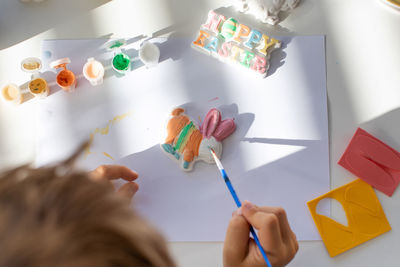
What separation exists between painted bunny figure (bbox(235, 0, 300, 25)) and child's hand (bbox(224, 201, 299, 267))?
400mm

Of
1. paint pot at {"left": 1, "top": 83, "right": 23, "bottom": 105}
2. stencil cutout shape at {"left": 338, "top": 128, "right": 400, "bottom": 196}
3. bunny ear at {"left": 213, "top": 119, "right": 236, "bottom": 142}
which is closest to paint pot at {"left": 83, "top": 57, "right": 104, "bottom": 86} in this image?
paint pot at {"left": 1, "top": 83, "right": 23, "bottom": 105}

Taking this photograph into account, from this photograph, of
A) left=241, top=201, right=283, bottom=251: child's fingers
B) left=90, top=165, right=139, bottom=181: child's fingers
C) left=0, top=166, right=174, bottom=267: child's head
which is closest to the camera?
A: left=0, top=166, right=174, bottom=267: child's head

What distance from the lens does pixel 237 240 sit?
0.60 m

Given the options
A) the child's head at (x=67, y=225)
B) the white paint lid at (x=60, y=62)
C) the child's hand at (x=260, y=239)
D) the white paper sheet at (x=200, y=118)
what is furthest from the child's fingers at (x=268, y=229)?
the white paint lid at (x=60, y=62)

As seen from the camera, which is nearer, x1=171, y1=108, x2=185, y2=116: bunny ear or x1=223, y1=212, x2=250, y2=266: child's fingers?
x1=223, y1=212, x2=250, y2=266: child's fingers

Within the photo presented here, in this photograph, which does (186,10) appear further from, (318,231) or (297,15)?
(318,231)

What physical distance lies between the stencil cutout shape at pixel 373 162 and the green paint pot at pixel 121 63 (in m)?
0.47

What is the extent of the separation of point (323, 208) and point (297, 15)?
40 cm

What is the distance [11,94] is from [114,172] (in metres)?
0.27

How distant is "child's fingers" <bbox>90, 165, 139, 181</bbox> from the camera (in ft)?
2.28

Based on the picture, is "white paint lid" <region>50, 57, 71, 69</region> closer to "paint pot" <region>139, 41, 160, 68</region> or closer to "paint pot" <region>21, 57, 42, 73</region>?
"paint pot" <region>21, 57, 42, 73</region>

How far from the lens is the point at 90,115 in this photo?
0.77 meters

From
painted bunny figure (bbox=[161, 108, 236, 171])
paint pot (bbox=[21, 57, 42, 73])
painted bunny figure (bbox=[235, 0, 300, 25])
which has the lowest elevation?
painted bunny figure (bbox=[161, 108, 236, 171])

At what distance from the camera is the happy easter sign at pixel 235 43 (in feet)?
2.50
